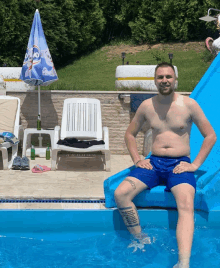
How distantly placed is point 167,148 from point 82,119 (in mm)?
3278

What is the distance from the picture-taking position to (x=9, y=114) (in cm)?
665

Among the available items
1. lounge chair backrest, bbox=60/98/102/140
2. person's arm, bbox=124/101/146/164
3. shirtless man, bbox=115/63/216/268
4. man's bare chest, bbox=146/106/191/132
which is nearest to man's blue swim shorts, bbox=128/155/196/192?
shirtless man, bbox=115/63/216/268

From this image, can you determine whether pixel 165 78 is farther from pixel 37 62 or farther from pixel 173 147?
pixel 37 62

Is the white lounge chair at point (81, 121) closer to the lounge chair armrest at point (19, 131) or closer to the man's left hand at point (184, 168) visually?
the lounge chair armrest at point (19, 131)

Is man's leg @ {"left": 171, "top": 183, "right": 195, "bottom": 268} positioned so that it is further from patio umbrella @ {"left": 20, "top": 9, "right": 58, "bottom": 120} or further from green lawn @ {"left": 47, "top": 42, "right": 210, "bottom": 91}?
green lawn @ {"left": 47, "top": 42, "right": 210, "bottom": 91}

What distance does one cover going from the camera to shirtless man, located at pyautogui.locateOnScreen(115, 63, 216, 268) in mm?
3393

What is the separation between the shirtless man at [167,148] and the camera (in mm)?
3393

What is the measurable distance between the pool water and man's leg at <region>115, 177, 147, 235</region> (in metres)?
0.19

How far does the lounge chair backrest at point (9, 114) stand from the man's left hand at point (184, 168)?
12.0 feet

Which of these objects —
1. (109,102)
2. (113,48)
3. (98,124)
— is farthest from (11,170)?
(113,48)

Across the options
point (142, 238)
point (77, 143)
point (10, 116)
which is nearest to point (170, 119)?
point (142, 238)

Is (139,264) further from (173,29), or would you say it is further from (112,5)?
(112,5)

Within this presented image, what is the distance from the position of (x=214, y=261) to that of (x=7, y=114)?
4.50m

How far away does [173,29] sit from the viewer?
787 inches
